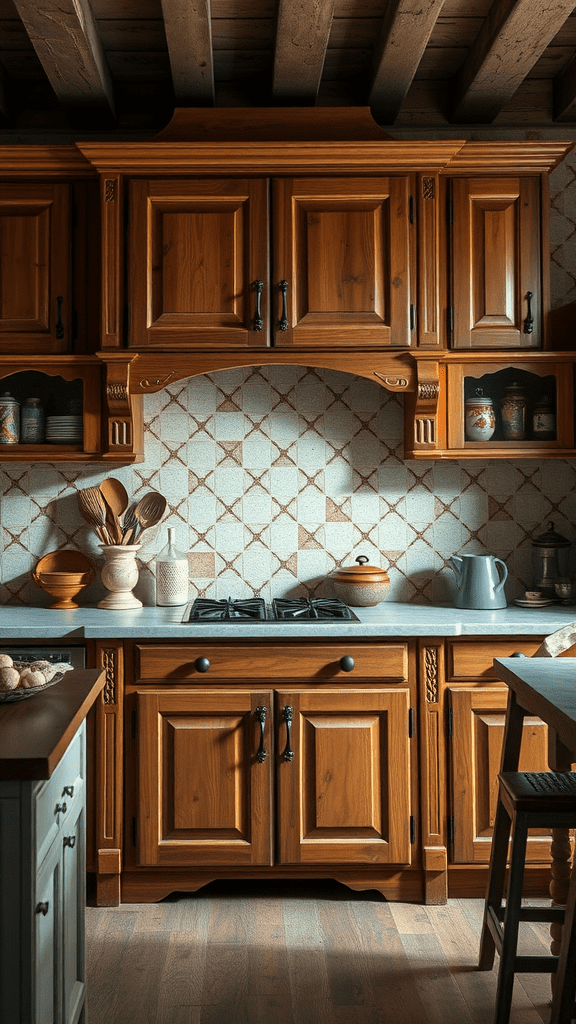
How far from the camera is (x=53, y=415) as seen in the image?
3086mm

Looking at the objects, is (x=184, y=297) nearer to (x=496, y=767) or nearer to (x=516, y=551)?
(x=516, y=551)

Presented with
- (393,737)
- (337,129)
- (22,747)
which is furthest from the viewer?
(337,129)

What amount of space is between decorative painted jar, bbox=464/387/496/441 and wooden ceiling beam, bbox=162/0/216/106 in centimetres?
147

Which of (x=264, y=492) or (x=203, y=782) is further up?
(x=264, y=492)

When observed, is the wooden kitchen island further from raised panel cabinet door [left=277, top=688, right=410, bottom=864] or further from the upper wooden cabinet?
the upper wooden cabinet

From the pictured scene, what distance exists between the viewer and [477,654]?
281 centimetres

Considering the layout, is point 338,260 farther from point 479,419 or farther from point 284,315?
point 479,419

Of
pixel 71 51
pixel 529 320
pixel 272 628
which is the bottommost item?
pixel 272 628

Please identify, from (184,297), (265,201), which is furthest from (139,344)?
(265,201)

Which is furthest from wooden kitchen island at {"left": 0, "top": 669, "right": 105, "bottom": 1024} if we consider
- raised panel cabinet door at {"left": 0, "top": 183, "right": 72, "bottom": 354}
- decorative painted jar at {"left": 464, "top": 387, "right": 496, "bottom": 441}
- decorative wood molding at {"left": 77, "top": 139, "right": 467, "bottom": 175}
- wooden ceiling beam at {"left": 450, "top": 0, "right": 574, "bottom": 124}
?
wooden ceiling beam at {"left": 450, "top": 0, "right": 574, "bottom": 124}

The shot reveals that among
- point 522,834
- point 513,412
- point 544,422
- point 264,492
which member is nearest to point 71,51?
point 264,492

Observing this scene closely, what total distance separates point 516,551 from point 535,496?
0.23 meters

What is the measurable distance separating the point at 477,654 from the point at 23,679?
162cm

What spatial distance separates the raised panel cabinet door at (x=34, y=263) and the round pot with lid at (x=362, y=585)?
1295 mm
